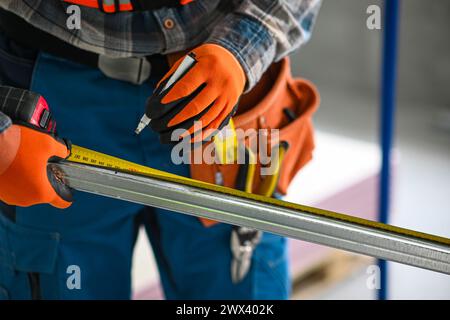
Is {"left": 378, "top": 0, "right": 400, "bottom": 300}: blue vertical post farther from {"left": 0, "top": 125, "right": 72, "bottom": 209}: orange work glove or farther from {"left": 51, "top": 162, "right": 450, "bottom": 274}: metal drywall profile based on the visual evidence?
{"left": 0, "top": 125, "right": 72, "bottom": 209}: orange work glove

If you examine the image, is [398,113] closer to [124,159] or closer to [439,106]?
[439,106]

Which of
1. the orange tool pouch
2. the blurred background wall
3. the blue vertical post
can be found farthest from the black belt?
the blurred background wall

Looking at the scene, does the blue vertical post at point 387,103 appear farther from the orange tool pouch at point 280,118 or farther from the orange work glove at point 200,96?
the orange work glove at point 200,96

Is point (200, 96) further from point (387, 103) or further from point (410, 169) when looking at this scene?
point (410, 169)

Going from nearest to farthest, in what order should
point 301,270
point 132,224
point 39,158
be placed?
point 39,158
point 132,224
point 301,270

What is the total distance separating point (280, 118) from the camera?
40.4 inches

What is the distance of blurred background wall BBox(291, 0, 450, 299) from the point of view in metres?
Answer: 2.24

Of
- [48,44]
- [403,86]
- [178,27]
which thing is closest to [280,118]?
[178,27]

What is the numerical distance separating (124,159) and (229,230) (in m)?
0.22

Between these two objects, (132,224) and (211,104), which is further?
(132,224)

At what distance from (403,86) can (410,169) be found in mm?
546
